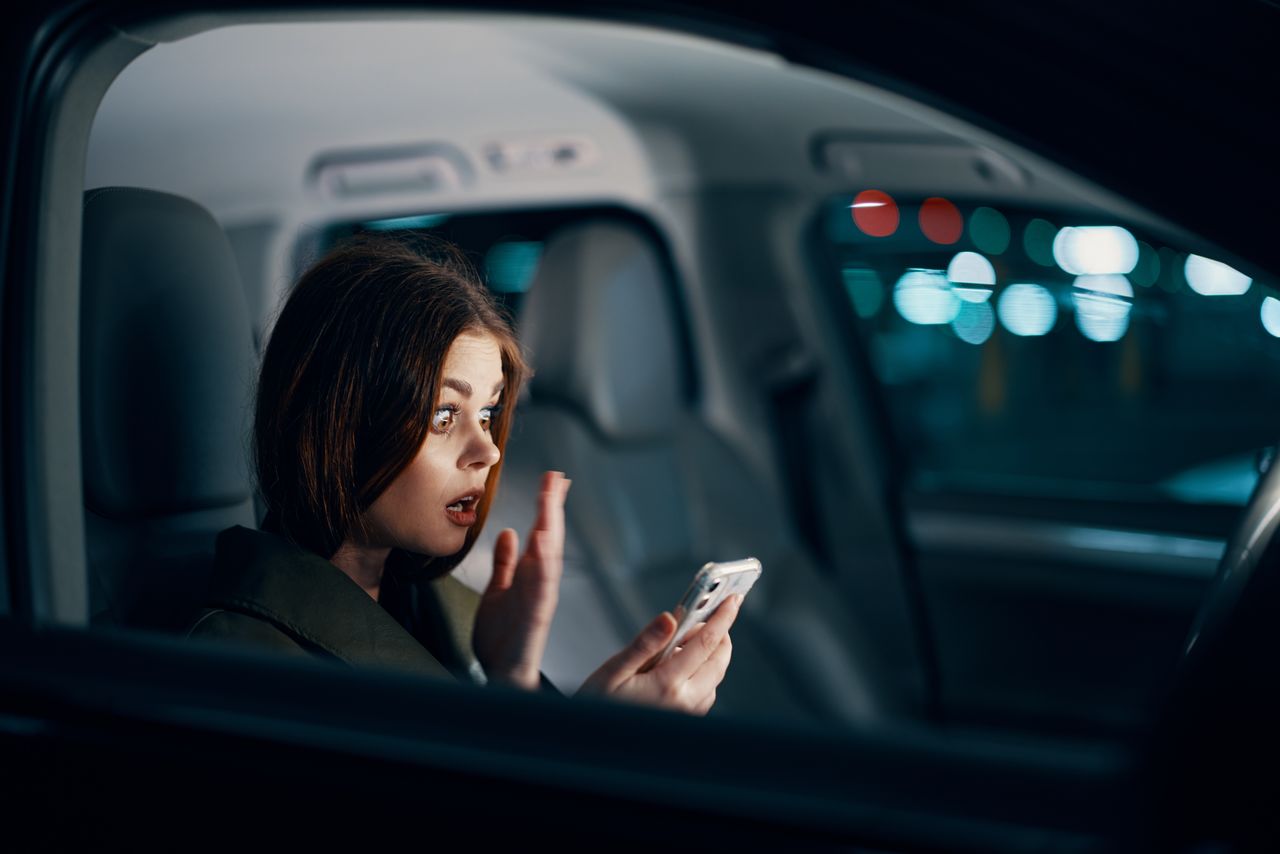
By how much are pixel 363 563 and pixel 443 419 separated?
159mm

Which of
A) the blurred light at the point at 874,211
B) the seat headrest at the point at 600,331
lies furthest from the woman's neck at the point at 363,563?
the blurred light at the point at 874,211

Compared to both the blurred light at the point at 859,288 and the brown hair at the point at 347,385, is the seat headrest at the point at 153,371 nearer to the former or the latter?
the brown hair at the point at 347,385

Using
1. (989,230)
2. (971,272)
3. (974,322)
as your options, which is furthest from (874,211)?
(974,322)

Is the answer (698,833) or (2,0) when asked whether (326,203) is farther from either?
(698,833)

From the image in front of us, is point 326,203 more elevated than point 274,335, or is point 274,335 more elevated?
point 326,203

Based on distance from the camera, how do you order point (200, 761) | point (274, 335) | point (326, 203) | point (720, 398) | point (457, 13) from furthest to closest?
point (720, 398) → point (326, 203) → point (274, 335) → point (457, 13) → point (200, 761)

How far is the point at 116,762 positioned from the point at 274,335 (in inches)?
15.8

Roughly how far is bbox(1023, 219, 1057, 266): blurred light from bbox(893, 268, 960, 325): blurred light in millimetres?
302

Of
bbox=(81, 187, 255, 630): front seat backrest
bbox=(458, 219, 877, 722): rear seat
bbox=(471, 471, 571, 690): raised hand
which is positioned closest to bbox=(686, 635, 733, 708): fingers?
bbox=(471, 471, 571, 690): raised hand

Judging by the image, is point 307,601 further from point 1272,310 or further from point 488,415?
point 1272,310

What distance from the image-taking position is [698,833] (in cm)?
65

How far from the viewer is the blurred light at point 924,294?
4.70 meters

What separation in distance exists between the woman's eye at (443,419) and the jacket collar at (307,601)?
15cm

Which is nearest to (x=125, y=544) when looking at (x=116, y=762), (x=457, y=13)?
(x=116, y=762)
